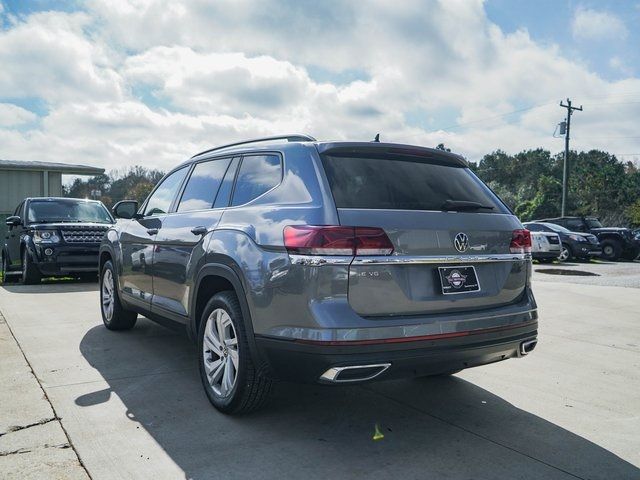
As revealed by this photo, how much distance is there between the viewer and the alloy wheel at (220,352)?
366 cm

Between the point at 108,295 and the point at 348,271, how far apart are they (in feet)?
14.7

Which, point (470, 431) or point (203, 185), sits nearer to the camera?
point (470, 431)

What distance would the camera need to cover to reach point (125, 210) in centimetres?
584

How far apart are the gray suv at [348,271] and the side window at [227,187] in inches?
0.6

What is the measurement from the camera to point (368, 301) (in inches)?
118

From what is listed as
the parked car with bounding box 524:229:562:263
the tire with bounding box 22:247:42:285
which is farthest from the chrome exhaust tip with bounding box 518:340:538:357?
the parked car with bounding box 524:229:562:263

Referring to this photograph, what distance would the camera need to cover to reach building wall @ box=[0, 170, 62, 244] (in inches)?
835

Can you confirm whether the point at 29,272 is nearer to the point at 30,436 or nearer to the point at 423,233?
the point at 30,436

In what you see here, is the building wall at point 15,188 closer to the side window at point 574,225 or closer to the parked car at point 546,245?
the parked car at point 546,245

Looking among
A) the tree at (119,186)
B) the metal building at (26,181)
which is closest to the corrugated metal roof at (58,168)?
the metal building at (26,181)

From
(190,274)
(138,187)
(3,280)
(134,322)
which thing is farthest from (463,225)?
(138,187)

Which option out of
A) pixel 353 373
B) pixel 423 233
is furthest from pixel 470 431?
pixel 423 233

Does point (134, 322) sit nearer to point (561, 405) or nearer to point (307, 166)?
point (307, 166)

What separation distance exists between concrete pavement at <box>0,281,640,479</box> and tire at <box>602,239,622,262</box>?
60.0 feet
